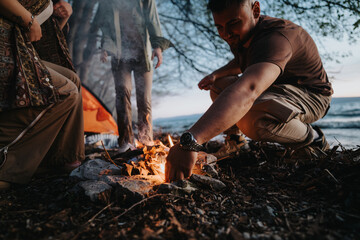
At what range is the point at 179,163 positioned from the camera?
157 cm

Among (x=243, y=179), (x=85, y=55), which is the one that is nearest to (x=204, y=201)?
(x=243, y=179)

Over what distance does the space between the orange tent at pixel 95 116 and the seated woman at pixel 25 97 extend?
3095 mm

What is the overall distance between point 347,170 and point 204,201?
1.24 metres

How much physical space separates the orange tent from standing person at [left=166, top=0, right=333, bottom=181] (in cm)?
344

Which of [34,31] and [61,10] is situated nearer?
[34,31]

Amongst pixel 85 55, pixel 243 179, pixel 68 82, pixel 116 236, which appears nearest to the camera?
pixel 116 236

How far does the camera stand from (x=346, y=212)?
49.2 inches

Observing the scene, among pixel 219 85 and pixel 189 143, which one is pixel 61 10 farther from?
pixel 189 143

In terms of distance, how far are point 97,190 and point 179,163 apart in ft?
2.11

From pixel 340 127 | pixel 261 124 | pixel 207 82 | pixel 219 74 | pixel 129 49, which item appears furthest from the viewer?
pixel 340 127

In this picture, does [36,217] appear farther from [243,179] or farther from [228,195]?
[243,179]

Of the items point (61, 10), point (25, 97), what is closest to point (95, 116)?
point (61, 10)

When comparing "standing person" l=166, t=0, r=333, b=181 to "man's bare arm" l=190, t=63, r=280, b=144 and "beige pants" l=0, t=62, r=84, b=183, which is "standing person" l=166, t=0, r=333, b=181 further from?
"beige pants" l=0, t=62, r=84, b=183

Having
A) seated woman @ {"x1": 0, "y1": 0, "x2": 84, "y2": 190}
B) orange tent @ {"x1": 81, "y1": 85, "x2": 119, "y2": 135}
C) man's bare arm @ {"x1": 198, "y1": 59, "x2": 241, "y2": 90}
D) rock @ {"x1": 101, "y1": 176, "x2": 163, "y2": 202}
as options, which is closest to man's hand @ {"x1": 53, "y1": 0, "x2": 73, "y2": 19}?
seated woman @ {"x1": 0, "y1": 0, "x2": 84, "y2": 190}
